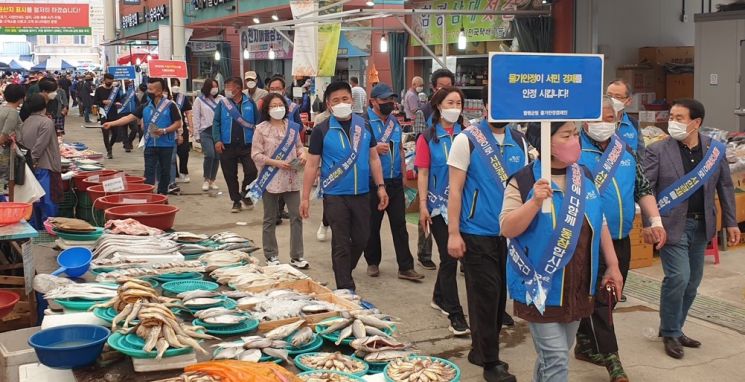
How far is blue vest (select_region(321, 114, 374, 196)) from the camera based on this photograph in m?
7.12

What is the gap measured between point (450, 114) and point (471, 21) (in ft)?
37.1

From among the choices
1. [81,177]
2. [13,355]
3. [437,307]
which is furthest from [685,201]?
[81,177]

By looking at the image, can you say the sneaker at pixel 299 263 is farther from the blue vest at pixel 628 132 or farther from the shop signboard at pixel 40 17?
the shop signboard at pixel 40 17

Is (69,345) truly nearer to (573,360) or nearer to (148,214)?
(148,214)

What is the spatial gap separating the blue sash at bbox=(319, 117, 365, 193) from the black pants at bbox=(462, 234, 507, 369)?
1936mm

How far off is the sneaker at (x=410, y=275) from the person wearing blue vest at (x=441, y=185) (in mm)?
1401

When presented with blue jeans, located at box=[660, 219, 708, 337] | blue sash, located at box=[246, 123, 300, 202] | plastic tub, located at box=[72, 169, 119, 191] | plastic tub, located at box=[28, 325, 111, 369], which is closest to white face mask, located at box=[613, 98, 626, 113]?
blue jeans, located at box=[660, 219, 708, 337]

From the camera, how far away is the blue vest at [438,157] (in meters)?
6.57

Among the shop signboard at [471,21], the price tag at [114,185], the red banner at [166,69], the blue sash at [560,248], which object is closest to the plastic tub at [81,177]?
the price tag at [114,185]

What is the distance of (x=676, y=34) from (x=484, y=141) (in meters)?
11.2

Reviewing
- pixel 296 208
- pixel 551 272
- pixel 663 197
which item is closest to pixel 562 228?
pixel 551 272

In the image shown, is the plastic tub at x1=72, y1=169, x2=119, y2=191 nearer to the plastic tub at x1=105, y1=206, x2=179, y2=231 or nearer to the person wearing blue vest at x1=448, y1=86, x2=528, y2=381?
the plastic tub at x1=105, y1=206, x2=179, y2=231

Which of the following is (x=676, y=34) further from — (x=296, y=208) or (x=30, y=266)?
(x=30, y=266)

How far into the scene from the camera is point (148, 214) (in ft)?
22.9
